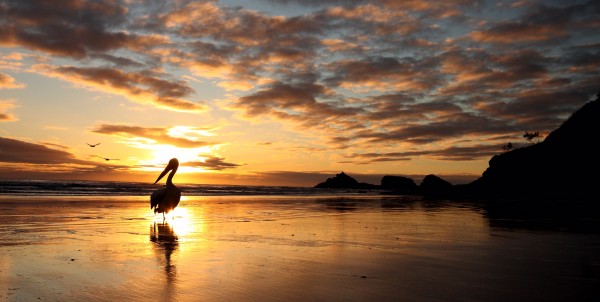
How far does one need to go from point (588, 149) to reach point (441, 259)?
2443 inches

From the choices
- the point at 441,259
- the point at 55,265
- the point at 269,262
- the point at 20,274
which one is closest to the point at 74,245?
the point at 55,265

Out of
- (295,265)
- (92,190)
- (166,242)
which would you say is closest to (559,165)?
(92,190)

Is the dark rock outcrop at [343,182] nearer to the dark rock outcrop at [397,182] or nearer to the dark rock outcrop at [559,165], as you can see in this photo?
the dark rock outcrop at [397,182]

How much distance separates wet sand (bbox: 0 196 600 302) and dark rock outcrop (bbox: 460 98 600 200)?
1821 inches

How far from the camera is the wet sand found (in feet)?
16.3

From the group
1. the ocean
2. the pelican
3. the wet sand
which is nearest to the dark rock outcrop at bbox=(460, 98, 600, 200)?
the ocean

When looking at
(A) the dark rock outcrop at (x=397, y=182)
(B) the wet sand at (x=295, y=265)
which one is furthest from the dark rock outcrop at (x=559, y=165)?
(A) the dark rock outcrop at (x=397, y=182)

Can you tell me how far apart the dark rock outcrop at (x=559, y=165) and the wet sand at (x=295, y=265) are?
46246 mm

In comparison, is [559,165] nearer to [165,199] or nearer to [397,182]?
[165,199]

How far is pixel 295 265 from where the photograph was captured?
672 cm

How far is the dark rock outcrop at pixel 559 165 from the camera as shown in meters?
56.1

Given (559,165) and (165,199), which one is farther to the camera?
(559,165)

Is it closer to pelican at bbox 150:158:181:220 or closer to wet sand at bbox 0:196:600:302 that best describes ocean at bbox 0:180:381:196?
pelican at bbox 150:158:181:220

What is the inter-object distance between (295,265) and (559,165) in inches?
2588
